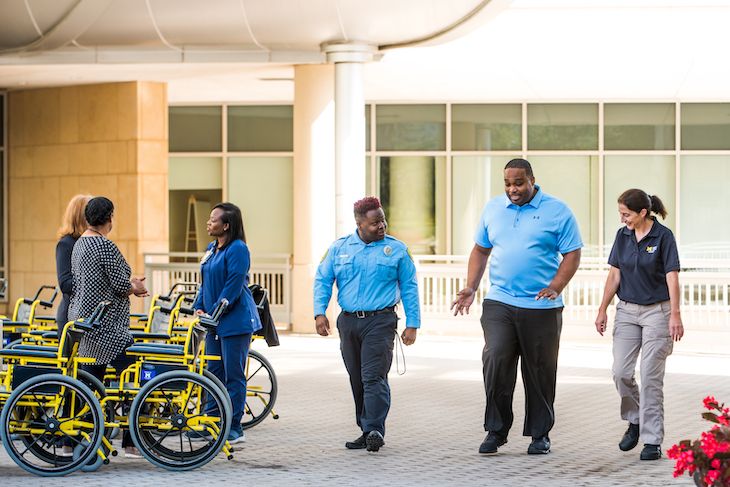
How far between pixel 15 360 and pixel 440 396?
4821 millimetres

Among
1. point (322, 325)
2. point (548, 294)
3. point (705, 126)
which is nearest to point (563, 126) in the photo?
point (705, 126)

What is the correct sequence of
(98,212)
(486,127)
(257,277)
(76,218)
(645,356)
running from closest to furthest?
1. (98,212)
2. (645,356)
3. (76,218)
4. (257,277)
5. (486,127)

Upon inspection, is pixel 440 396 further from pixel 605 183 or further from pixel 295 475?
pixel 605 183

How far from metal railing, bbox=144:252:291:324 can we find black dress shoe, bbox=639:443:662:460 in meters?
11.5

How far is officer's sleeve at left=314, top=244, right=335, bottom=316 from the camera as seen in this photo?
9.50 metres

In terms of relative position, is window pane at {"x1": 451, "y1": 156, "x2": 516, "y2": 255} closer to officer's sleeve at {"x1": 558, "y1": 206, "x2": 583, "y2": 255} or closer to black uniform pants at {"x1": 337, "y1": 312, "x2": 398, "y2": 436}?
black uniform pants at {"x1": 337, "y1": 312, "x2": 398, "y2": 436}

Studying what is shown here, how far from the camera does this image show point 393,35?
18.1 metres

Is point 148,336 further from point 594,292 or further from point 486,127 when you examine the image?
point 486,127

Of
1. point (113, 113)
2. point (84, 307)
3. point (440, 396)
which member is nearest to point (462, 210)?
point (113, 113)

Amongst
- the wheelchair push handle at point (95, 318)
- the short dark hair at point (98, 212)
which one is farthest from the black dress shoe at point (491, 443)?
the short dark hair at point (98, 212)

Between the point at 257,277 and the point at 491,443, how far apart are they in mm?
Result: 11990

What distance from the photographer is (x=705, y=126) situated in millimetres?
23312

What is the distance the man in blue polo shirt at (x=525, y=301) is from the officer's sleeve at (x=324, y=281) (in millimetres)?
943

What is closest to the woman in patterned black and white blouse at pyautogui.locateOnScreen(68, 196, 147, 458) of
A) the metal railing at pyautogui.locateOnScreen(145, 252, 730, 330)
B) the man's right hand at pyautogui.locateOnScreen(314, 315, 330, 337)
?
the man's right hand at pyautogui.locateOnScreen(314, 315, 330, 337)
